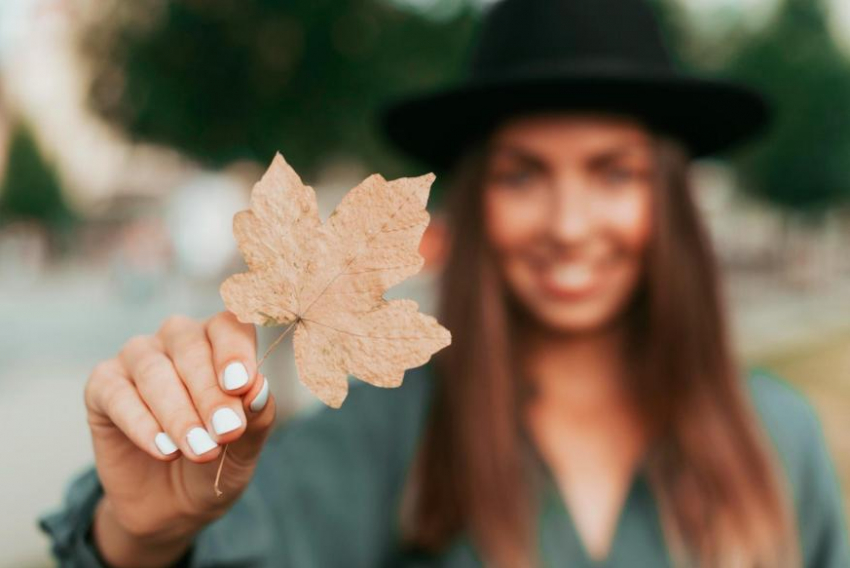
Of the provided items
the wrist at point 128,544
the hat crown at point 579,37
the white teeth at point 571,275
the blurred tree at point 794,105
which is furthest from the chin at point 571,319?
the blurred tree at point 794,105

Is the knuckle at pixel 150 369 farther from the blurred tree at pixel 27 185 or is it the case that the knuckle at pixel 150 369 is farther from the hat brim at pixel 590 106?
the blurred tree at pixel 27 185

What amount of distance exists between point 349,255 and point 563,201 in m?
1.24

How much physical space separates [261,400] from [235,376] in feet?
0.18

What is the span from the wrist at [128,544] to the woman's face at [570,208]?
1.18 m

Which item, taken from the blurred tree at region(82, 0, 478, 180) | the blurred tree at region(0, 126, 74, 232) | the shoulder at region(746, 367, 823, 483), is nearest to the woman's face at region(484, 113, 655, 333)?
the shoulder at region(746, 367, 823, 483)

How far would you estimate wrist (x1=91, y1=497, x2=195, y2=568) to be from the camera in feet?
4.01

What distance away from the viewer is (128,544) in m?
1.24

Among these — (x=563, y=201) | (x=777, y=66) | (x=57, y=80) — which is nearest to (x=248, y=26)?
(x=563, y=201)

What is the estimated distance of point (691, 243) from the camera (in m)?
2.26

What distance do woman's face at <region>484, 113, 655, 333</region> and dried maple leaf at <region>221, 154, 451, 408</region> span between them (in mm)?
1200

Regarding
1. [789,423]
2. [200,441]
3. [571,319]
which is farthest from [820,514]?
[200,441]

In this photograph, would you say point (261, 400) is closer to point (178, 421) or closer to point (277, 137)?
point (178, 421)

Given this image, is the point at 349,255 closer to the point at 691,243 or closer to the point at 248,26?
the point at 691,243

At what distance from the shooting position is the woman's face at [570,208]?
6.63ft
